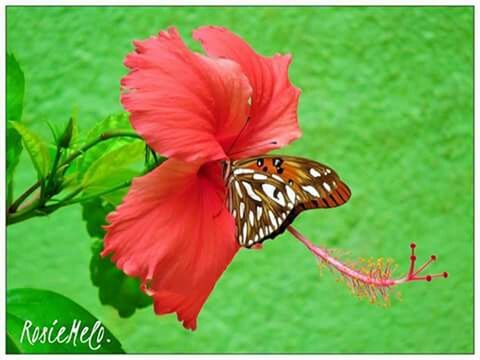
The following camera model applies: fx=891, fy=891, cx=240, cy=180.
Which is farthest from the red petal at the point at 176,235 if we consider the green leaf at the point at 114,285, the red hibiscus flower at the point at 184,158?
the green leaf at the point at 114,285

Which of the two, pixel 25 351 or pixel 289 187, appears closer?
pixel 289 187

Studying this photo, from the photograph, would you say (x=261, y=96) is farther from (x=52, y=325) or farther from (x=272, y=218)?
(x=52, y=325)

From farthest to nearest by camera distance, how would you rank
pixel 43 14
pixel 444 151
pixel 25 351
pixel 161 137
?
pixel 444 151 → pixel 43 14 → pixel 25 351 → pixel 161 137

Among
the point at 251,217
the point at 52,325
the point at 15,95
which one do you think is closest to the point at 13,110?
the point at 15,95

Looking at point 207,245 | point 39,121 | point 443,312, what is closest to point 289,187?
point 207,245

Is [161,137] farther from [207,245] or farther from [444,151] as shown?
[444,151]

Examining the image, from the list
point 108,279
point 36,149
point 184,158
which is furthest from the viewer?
point 108,279

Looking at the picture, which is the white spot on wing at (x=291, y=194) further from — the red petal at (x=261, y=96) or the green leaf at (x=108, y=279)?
the green leaf at (x=108, y=279)
